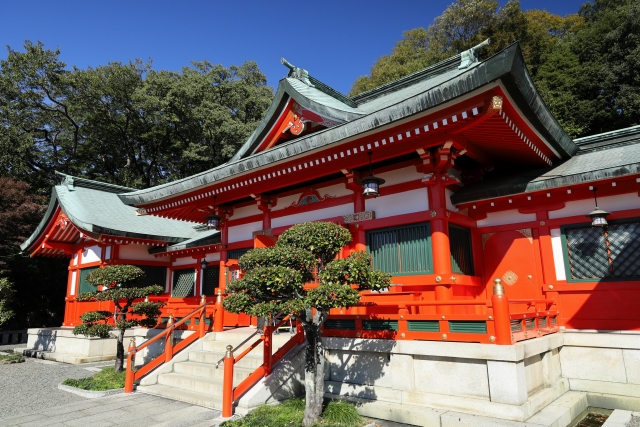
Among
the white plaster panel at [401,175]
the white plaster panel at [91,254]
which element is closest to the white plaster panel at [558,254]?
the white plaster panel at [401,175]

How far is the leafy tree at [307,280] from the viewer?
5.83 m

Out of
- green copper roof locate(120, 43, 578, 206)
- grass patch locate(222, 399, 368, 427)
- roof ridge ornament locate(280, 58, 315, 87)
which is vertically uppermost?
roof ridge ornament locate(280, 58, 315, 87)

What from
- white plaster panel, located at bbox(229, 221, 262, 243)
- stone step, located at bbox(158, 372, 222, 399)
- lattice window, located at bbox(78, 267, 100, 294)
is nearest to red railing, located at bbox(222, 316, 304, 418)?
stone step, located at bbox(158, 372, 222, 399)

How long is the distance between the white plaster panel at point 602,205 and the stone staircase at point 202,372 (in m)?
6.33

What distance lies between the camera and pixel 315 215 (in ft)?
33.2

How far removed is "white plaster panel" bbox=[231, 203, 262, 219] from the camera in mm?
11696

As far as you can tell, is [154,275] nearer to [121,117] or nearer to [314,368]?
[314,368]

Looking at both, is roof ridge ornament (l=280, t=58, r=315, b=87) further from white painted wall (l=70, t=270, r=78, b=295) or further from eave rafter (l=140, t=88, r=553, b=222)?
white painted wall (l=70, t=270, r=78, b=295)

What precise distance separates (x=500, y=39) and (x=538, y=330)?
96.1 feet

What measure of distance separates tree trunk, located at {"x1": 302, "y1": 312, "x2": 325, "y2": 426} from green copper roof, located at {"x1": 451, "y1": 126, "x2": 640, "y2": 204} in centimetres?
409

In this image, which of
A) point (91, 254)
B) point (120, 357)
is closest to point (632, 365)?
point (120, 357)

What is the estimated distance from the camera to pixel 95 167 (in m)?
34.2

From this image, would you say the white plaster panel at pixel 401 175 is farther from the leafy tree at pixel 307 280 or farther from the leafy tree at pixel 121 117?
the leafy tree at pixel 121 117

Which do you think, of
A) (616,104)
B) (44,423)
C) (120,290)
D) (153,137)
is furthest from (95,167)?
(616,104)
